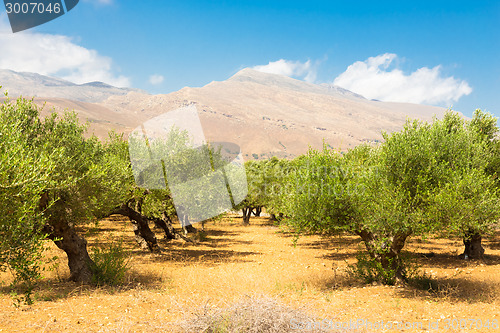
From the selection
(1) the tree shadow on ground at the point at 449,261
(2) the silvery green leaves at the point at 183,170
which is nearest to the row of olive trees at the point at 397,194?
Answer: (1) the tree shadow on ground at the point at 449,261

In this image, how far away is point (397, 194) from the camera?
14.9 metres

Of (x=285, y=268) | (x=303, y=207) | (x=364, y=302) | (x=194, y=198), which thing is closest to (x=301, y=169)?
(x=303, y=207)

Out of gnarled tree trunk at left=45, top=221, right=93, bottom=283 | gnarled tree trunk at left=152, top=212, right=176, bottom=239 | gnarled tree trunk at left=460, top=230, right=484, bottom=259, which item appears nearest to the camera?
gnarled tree trunk at left=45, top=221, right=93, bottom=283

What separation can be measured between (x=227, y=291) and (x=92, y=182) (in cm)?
921

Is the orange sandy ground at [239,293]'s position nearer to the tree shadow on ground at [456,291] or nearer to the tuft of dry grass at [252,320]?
the tree shadow on ground at [456,291]

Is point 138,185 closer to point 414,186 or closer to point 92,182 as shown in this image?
point 92,182

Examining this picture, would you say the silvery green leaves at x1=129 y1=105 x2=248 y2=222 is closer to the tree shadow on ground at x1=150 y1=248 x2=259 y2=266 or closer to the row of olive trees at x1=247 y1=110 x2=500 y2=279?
the tree shadow on ground at x1=150 y1=248 x2=259 y2=266

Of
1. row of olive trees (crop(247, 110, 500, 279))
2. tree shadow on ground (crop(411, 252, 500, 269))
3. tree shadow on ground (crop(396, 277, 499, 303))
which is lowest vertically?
tree shadow on ground (crop(411, 252, 500, 269))

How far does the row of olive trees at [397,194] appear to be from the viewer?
46.8ft

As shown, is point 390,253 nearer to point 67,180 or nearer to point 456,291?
point 456,291

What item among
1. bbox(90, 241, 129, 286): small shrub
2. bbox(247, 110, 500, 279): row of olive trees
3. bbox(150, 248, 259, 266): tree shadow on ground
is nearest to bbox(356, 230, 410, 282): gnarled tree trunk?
bbox(247, 110, 500, 279): row of olive trees

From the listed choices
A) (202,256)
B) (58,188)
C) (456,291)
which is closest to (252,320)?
(58,188)

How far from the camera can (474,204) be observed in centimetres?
1452

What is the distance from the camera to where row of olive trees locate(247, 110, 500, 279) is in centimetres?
1427
